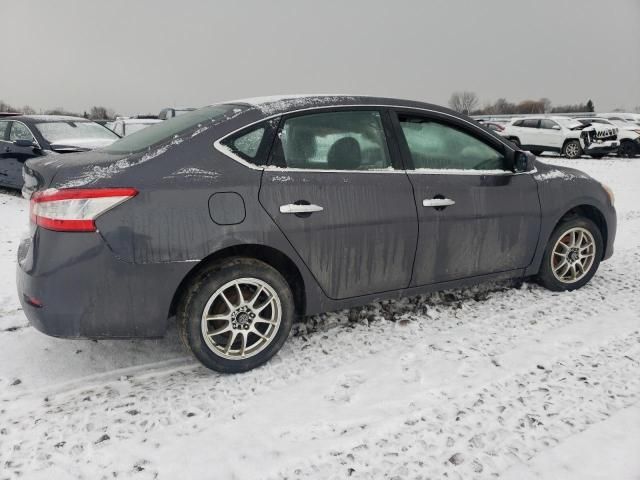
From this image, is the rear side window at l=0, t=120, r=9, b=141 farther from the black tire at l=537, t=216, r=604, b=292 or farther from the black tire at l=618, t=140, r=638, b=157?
the black tire at l=618, t=140, r=638, b=157

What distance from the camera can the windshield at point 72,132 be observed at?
851cm

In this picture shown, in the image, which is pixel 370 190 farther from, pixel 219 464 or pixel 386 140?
pixel 219 464

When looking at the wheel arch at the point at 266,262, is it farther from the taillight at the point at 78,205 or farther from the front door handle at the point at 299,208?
the taillight at the point at 78,205

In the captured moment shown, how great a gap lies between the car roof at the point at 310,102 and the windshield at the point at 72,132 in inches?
251

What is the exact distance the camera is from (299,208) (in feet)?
9.49

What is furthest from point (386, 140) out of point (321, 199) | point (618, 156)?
point (618, 156)

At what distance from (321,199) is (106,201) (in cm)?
118

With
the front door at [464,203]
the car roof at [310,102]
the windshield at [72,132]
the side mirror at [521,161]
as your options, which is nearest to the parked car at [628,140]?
the windshield at [72,132]

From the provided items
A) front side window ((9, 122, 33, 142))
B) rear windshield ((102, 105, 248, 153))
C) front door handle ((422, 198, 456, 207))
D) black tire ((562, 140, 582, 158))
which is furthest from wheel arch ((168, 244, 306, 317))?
black tire ((562, 140, 582, 158))

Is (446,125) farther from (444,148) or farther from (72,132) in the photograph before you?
(72,132)

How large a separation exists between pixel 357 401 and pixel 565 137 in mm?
17585

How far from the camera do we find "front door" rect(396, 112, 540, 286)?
3355 mm

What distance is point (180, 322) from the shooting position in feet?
9.04

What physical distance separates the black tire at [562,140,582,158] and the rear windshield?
675 inches
